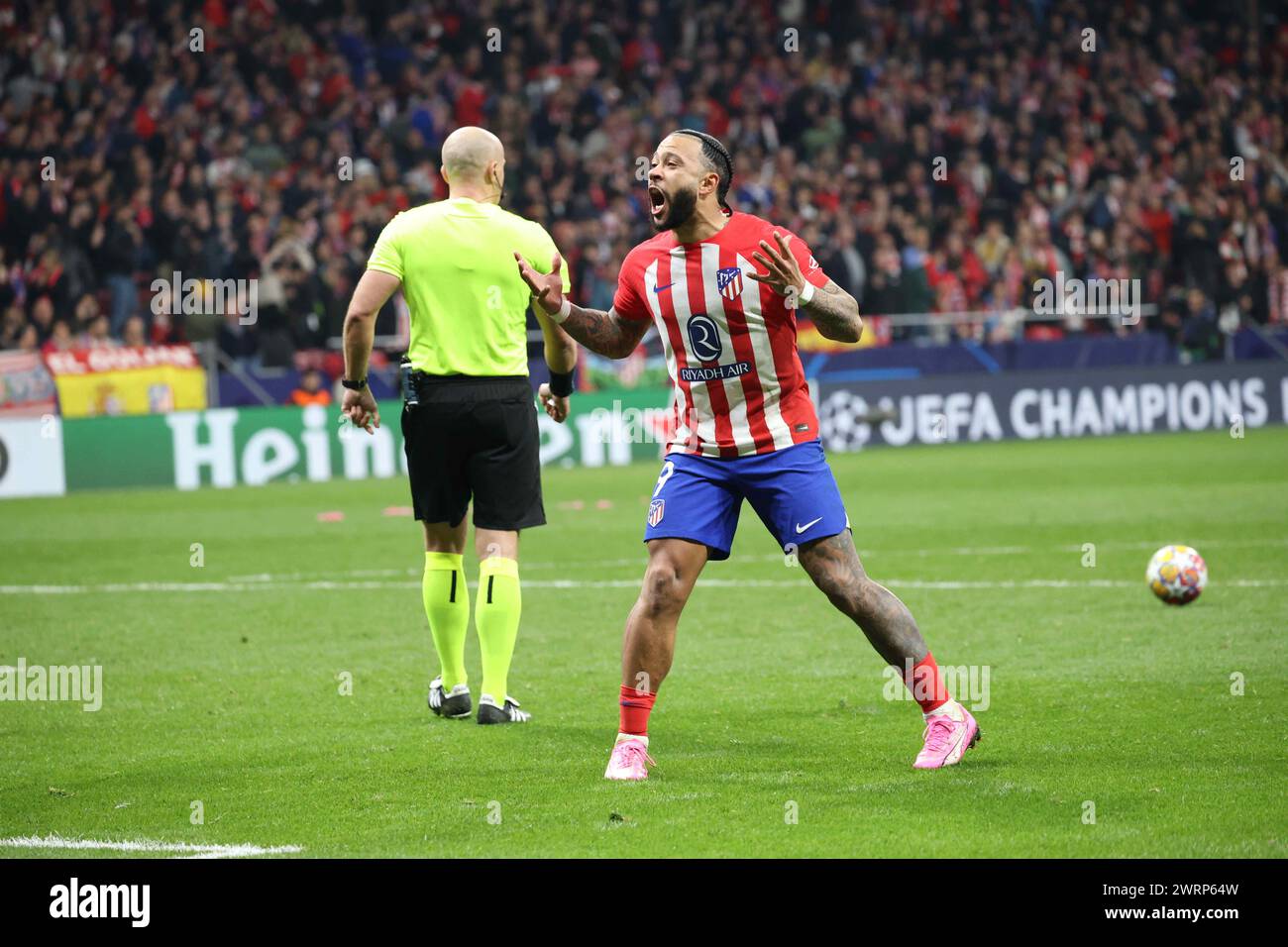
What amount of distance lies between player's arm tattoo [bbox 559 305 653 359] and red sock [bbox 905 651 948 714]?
1.48 m

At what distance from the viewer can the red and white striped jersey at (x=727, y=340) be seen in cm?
633

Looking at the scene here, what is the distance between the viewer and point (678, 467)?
647 centimetres

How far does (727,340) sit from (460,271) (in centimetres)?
157

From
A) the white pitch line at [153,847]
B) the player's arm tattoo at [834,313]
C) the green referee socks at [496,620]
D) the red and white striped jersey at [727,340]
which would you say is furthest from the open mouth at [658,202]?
the white pitch line at [153,847]

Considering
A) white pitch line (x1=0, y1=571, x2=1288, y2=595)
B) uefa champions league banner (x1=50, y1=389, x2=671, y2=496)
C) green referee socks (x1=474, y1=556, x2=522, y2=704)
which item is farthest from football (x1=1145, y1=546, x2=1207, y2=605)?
uefa champions league banner (x1=50, y1=389, x2=671, y2=496)

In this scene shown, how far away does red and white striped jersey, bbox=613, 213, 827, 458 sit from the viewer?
633cm

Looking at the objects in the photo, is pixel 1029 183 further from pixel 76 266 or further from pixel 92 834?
pixel 92 834

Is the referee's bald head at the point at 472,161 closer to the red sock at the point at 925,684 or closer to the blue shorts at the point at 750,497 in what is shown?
the blue shorts at the point at 750,497

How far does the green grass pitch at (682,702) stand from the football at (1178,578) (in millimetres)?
146

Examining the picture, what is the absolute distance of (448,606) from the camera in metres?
7.73

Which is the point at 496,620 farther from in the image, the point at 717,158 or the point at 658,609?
the point at 717,158

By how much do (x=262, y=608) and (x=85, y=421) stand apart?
10.3 metres

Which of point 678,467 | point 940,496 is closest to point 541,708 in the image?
point 678,467

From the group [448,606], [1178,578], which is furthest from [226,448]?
[448,606]
